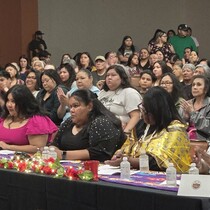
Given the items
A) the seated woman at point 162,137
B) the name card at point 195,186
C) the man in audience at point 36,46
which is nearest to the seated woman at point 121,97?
the seated woman at point 162,137

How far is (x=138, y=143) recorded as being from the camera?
4.45 m

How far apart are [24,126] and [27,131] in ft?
0.21

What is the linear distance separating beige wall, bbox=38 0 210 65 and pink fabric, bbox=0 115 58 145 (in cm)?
945

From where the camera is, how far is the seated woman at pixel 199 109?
595 cm

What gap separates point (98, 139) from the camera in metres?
4.77

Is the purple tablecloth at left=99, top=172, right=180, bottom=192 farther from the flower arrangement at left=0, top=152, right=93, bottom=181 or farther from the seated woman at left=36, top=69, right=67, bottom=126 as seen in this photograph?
the seated woman at left=36, top=69, right=67, bottom=126

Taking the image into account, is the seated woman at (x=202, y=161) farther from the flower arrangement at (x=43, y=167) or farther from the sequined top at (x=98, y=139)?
the sequined top at (x=98, y=139)

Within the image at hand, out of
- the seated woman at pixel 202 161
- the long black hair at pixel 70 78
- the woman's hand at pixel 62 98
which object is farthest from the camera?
the long black hair at pixel 70 78

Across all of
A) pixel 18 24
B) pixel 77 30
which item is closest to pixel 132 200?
pixel 18 24

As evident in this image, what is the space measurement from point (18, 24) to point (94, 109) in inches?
367

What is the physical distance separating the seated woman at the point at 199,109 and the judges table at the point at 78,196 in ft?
7.41

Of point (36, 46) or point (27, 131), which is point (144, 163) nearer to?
point (27, 131)

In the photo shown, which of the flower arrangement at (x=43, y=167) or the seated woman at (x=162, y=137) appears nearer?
the flower arrangement at (x=43, y=167)

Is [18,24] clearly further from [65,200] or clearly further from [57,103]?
[65,200]
